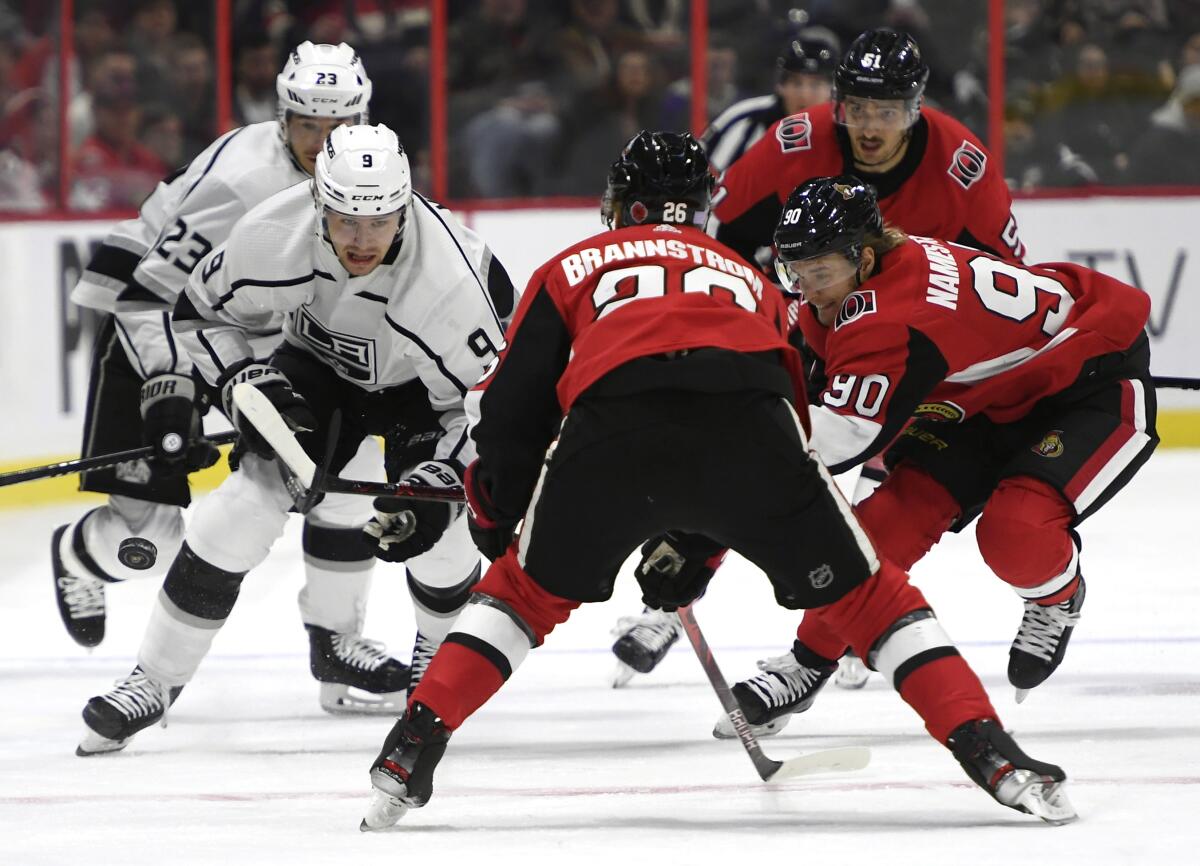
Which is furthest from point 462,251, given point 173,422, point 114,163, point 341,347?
point 114,163

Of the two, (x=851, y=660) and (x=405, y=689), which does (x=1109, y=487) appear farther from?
(x=405, y=689)

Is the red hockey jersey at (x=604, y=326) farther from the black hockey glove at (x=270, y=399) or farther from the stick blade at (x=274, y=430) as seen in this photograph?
the black hockey glove at (x=270, y=399)

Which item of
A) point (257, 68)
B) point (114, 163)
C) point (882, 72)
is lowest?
point (114, 163)

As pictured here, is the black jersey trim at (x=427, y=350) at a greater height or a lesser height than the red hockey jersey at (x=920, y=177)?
lesser

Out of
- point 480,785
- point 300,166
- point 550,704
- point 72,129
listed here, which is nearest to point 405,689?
point 550,704

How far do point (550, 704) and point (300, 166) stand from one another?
1213 mm

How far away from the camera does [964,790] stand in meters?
3.07

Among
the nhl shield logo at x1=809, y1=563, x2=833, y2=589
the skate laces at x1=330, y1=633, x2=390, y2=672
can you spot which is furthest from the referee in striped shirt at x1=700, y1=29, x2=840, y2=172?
the nhl shield logo at x1=809, y1=563, x2=833, y2=589

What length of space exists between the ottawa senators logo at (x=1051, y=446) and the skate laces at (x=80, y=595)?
2.13m

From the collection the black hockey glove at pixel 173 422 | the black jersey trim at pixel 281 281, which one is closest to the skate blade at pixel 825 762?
the black jersey trim at pixel 281 281

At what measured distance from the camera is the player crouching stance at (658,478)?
8.92 ft

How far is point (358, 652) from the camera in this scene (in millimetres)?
3994

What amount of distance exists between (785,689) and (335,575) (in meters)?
1.00

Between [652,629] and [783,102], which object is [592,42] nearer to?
[783,102]
